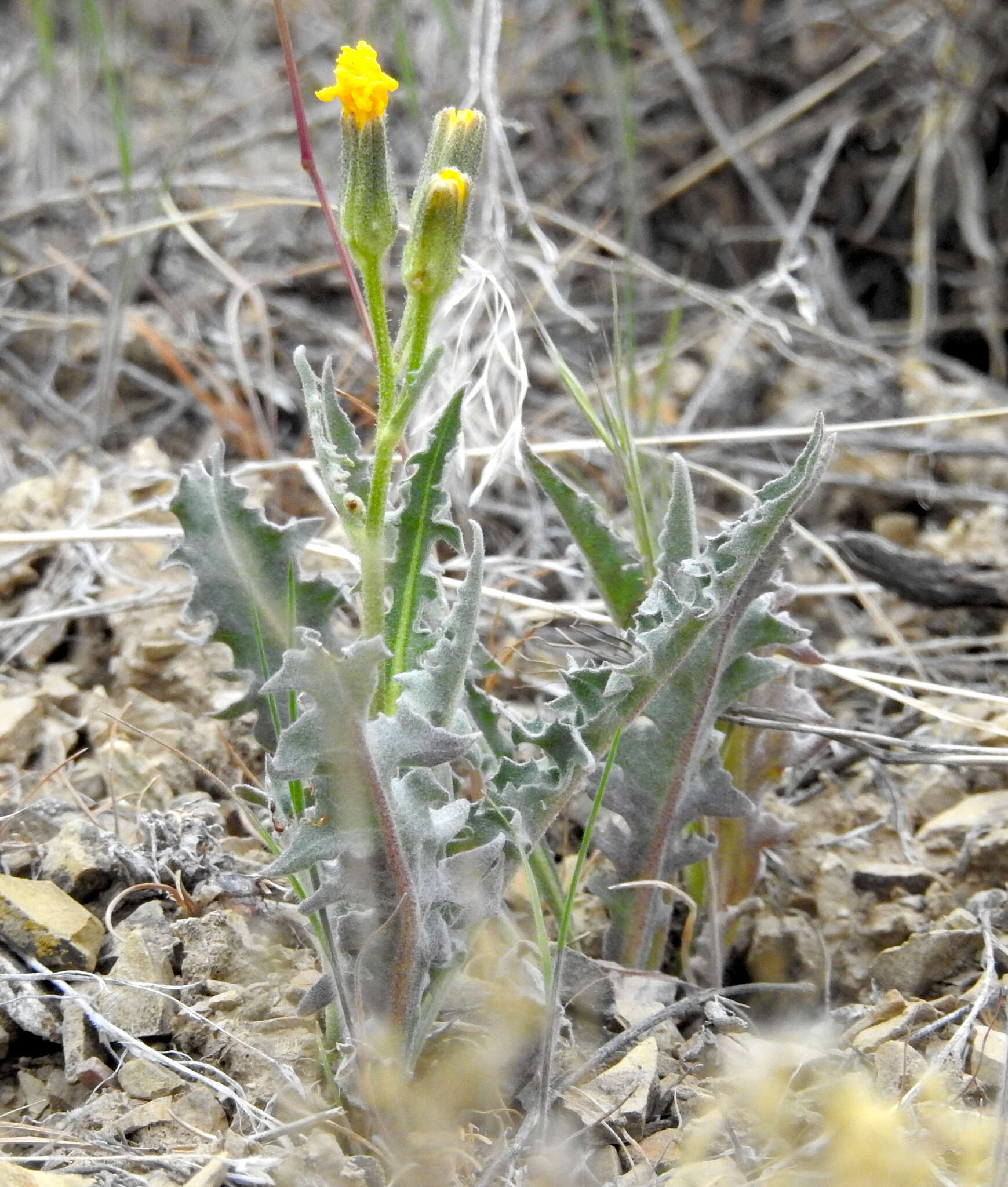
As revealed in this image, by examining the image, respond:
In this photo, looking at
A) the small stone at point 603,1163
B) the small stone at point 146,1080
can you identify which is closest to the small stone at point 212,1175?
the small stone at point 146,1080

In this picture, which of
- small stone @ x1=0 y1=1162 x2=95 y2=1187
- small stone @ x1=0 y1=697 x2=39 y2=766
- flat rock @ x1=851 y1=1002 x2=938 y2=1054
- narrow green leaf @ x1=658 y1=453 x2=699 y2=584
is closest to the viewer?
small stone @ x1=0 y1=1162 x2=95 y2=1187

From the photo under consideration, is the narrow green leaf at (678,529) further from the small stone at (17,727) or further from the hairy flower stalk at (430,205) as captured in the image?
the small stone at (17,727)

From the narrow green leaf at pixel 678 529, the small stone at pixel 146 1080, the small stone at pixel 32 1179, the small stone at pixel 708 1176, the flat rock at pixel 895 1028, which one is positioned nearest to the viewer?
the small stone at pixel 32 1179

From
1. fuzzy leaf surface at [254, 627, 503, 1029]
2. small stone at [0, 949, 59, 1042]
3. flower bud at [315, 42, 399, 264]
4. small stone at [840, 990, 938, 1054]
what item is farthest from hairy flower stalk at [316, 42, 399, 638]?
small stone at [840, 990, 938, 1054]

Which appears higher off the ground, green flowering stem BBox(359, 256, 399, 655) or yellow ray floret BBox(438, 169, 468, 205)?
yellow ray floret BBox(438, 169, 468, 205)

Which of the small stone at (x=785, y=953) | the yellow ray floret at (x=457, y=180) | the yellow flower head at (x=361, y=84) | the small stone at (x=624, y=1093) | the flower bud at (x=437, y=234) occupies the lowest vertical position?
the small stone at (x=785, y=953)

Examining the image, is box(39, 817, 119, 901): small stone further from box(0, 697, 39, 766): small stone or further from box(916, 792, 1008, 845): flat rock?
box(916, 792, 1008, 845): flat rock
